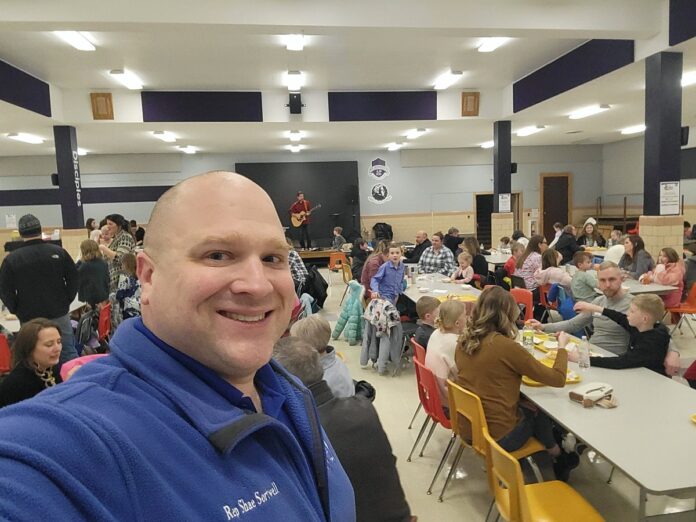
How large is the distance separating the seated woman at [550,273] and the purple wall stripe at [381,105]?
4.18 meters

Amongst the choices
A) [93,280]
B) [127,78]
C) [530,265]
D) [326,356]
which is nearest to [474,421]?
[326,356]

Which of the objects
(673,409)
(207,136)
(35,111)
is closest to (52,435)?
(673,409)

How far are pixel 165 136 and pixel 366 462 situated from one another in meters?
9.98

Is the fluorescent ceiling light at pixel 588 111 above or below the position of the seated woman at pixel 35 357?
above

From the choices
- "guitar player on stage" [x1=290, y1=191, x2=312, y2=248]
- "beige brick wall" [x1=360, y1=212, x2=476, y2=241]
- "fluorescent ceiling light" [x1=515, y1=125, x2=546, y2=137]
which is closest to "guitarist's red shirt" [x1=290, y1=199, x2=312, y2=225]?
"guitar player on stage" [x1=290, y1=191, x2=312, y2=248]

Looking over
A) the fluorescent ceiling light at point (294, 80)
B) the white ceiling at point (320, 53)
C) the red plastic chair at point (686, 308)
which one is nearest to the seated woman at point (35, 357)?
the white ceiling at point (320, 53)

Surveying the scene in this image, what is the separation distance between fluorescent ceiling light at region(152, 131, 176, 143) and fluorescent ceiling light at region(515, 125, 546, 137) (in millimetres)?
8086

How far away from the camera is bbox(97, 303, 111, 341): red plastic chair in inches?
185

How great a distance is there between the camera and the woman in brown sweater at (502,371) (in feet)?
8.40

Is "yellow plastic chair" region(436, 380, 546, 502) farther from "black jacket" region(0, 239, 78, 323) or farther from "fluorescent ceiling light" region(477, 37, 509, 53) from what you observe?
"fluorescent ceiling light" region(477, 37, 509, 53)

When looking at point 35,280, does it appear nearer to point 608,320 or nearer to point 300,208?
point 608,320

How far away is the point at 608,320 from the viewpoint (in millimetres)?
3463

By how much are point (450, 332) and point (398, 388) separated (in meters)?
1.65

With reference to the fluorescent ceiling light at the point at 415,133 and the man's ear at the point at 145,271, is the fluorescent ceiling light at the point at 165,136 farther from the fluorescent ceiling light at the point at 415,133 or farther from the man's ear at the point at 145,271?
the man's ear at the point at 145,271
